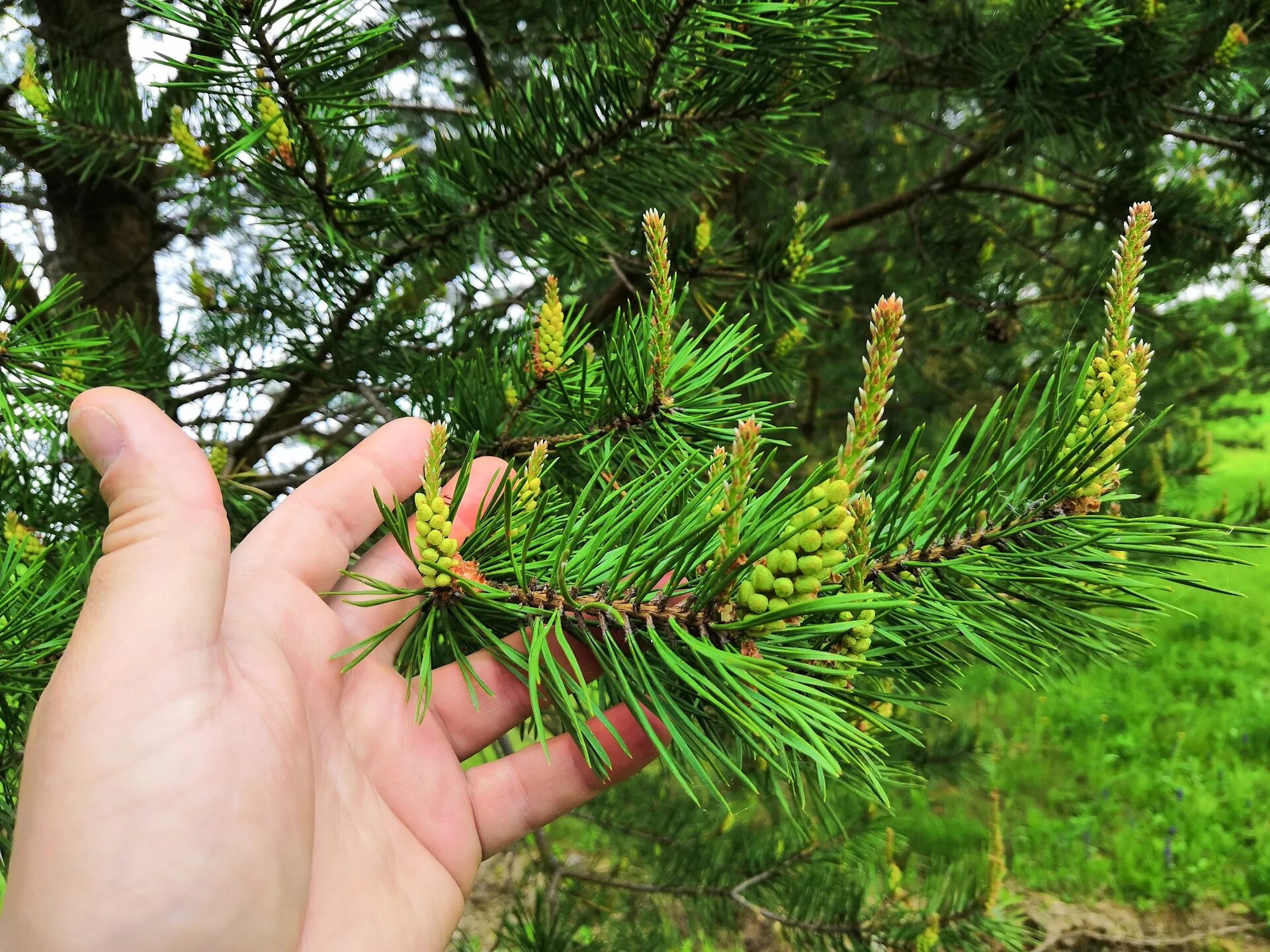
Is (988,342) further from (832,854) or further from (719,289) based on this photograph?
(832,854)

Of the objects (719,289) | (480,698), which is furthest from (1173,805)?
(480,698)

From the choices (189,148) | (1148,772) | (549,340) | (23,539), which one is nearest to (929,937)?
(549,340)

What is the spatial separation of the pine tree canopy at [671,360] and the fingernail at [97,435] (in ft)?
0.68

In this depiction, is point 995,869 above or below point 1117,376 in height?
below

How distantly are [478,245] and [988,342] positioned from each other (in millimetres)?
1532

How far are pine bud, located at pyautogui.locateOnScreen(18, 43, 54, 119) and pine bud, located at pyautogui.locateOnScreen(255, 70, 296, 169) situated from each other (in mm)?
450

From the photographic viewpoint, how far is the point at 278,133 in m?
0.76

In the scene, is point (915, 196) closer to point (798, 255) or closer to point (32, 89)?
point (798, 255)

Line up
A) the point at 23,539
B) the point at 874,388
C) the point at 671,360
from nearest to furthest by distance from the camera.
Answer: the point at 874,388, the point at 671,360, the point at 23,539

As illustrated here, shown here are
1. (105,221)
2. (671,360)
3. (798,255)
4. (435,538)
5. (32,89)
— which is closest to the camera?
(435,538)

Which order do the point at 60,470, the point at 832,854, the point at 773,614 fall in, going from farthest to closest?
the point at 832,854 < the point at 60,470 < the point at 773,614

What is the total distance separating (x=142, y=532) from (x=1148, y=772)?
3716mm

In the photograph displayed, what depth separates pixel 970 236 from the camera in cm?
184

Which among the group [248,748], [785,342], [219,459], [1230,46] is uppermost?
[1230,46]
